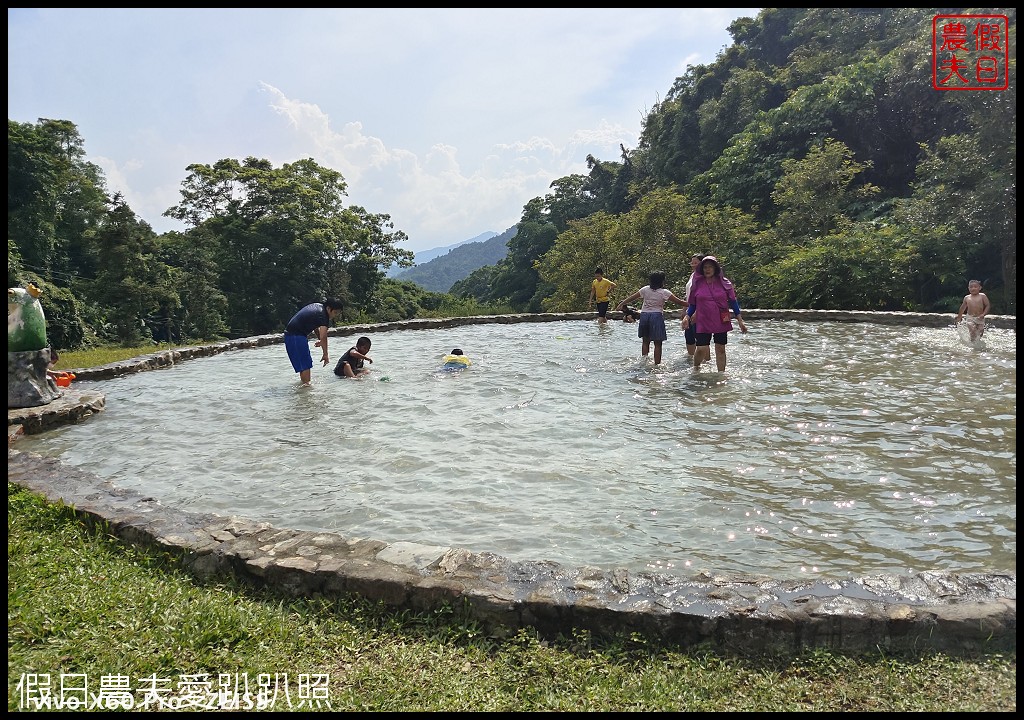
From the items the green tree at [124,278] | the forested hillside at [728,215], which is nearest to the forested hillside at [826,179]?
the forested hillside at [728,215]

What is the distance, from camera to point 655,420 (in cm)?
753

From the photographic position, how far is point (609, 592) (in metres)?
3.44

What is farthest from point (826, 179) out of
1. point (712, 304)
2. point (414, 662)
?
point (414, 662)

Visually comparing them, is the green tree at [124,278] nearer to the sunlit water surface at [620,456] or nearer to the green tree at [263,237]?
the green tree at [263,237]

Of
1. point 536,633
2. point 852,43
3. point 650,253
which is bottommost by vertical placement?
point 536,633

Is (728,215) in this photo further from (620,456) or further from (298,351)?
(620,456)

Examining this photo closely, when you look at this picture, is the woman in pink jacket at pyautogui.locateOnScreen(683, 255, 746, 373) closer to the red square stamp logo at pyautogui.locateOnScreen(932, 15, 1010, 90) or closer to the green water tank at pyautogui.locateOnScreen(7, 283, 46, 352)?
the green water tank at pyautogui.locateOnScreen(7, 283, 46, 352)

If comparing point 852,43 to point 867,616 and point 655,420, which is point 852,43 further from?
point 867,616

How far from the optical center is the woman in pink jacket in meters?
9.70

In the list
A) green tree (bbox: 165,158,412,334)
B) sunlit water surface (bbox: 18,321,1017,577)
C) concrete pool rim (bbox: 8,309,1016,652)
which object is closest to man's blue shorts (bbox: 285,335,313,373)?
sunlit water surface (bbox: 18,321,1017,577)

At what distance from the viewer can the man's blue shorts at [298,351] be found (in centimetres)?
1030

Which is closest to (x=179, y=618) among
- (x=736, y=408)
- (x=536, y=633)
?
(x=536, y=633)

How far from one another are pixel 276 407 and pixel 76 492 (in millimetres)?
3820

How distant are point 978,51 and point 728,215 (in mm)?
9526
